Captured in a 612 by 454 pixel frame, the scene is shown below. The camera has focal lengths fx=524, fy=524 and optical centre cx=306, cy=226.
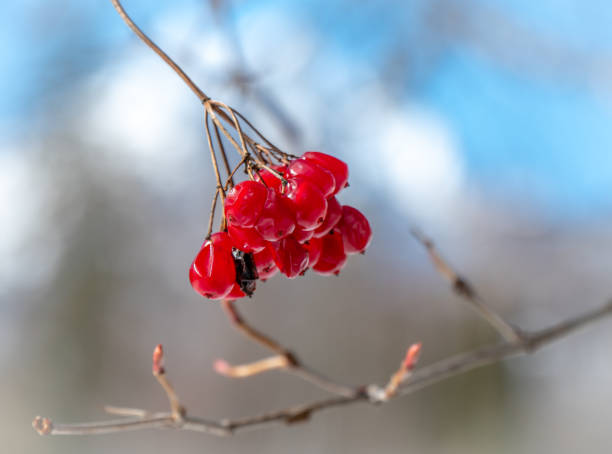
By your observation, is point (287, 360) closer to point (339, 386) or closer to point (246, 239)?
point (339, 386)

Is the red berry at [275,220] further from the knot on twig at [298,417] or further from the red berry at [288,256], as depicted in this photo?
the knot on twig at [298,417]

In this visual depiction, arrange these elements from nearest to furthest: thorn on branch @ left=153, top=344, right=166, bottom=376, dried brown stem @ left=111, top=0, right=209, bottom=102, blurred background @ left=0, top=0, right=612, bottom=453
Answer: dried brown stem @ left=111, top=0, right=209, bottom=102
thorn on branch @ left=153, top=344, right=166, bottom=376
blurred background @ left=0, top=0, right=612, bottom=453

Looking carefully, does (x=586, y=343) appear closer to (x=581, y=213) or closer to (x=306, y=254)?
(x=581, y=213)

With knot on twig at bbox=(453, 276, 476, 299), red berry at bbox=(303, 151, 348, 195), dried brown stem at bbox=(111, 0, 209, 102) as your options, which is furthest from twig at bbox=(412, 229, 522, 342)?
dried brown stem at bbox=(111, 0, 209, 102)

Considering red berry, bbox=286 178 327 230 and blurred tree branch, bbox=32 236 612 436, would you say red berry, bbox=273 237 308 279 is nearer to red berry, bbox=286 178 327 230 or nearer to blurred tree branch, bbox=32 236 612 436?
red berry, bbox=286 178 327 230

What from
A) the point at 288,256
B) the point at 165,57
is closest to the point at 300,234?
the point at 288,256

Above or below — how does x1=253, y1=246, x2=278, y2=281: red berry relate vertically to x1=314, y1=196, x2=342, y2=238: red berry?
below
